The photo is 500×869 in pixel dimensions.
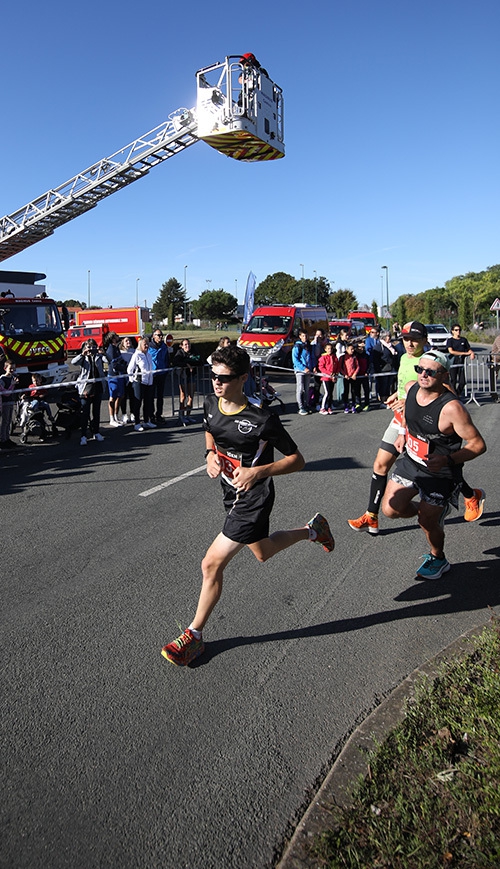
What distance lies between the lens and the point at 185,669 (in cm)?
399

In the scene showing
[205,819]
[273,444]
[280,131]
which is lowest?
[205,819]

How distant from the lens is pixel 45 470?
9.63 meters

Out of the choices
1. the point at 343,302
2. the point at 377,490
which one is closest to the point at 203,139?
the point at 377,490

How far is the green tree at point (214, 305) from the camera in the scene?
101 metres

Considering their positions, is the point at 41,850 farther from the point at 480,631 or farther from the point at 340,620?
the point at 480,631

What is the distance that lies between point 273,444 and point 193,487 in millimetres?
4736

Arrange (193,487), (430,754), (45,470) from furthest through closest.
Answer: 1. (45,470)
2. (193,487)
3. (430,754)

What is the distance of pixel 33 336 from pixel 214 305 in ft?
278

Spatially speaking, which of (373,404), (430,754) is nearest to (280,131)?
(373,404)

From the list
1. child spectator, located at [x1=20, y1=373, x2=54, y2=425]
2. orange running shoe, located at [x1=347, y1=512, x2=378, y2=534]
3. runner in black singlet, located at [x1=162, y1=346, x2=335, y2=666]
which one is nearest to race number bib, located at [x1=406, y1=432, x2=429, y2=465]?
orange running shoe, located at [x1=347, y1=512, x2=378, y2=534]

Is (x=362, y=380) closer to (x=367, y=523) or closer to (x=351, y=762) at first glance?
(x=367, y=523)

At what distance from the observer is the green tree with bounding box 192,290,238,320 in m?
101

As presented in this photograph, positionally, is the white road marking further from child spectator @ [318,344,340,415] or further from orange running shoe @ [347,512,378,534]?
child spectator @ [318,344,340,415]

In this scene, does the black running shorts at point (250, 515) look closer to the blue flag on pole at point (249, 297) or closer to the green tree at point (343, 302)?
the blue flag on pole at point (249, 297)
